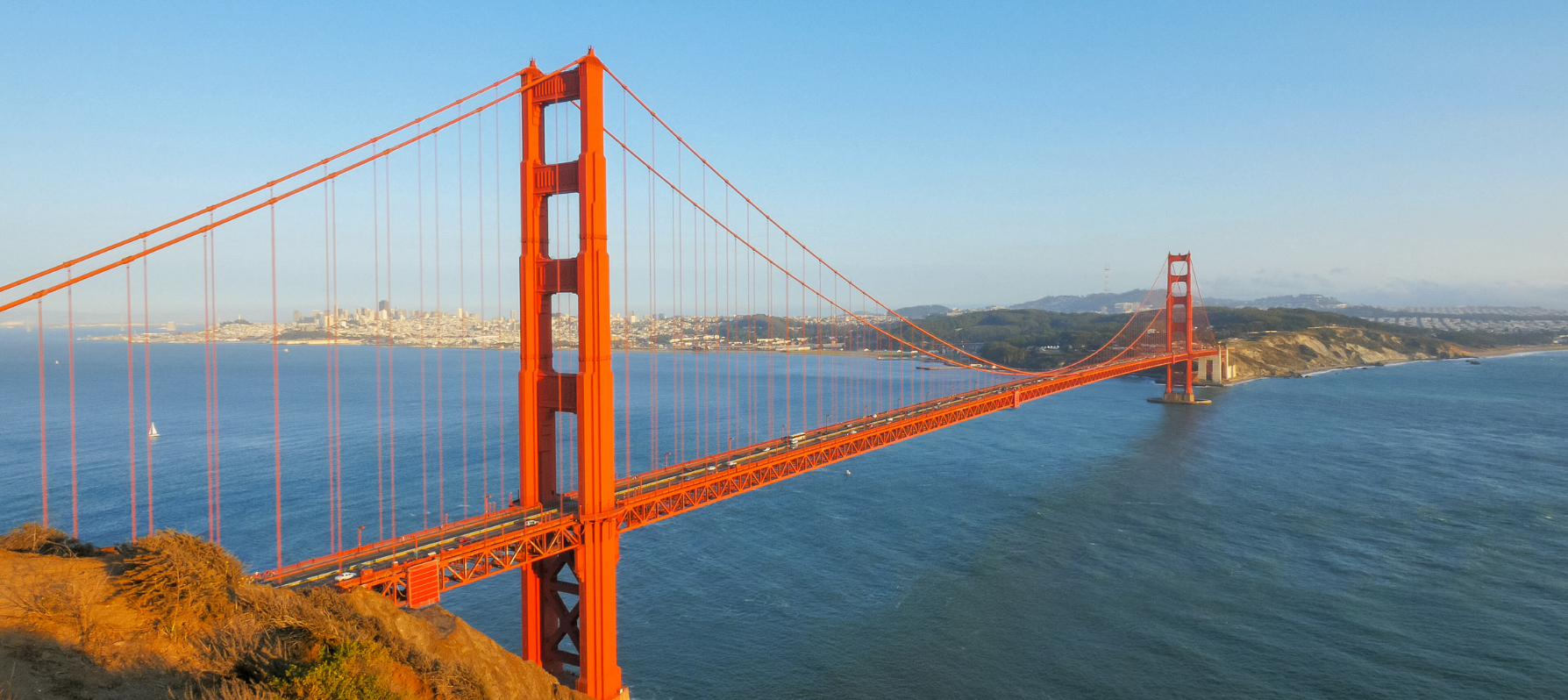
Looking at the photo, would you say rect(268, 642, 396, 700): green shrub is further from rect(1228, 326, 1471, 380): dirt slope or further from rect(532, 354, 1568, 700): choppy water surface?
rect(1228, 326, 1471, 380): dirt slope

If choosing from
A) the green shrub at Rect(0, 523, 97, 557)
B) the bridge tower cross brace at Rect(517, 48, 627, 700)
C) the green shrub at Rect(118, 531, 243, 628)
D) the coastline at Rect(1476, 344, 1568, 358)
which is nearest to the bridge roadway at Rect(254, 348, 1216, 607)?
the bridge tower cross brace at Rect(517, 48, 627, 700)

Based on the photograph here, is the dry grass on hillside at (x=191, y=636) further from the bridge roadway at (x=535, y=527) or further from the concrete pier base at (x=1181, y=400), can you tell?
the concrete pier base at (x=1181, y=400)

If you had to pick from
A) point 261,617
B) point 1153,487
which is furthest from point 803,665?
point 1153,487

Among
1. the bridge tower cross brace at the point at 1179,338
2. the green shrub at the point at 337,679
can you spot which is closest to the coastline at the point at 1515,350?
the bridge tower cross brace at the point at 1179,338

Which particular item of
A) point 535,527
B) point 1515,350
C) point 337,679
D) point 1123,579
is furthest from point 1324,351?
point 337,679

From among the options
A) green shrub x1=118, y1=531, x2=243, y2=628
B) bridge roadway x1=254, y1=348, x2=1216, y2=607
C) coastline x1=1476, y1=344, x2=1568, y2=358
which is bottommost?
coastline x1=1476, y1=344, x2=1568, y2=358

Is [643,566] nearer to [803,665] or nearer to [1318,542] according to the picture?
[803,665]
